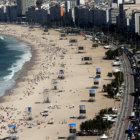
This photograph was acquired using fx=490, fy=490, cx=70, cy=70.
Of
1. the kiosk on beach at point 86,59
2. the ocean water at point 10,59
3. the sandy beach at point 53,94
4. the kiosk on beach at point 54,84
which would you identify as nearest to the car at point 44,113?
the sandy beach at point 53,94

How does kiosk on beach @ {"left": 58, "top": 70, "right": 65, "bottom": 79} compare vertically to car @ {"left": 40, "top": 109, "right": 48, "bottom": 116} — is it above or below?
above

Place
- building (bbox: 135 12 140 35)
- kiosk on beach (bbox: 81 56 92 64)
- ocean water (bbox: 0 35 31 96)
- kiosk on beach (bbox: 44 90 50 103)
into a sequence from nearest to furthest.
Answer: kiosk on beach (bbox: 44 90 50 103), ocean water (bbox: 0 35 31 96), kiosk on beach (bbox: 81 56 92 64), building (bbox: 135 12 140 35)

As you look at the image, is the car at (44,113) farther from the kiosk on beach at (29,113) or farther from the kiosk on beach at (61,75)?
the kiosk on beach at (61,75)

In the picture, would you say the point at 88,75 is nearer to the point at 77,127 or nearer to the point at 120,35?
the point at 77,127

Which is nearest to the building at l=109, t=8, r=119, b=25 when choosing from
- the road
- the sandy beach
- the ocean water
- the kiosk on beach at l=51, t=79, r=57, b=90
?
the ocean water

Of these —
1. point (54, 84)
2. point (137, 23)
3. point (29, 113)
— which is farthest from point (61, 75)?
point (137, 23)

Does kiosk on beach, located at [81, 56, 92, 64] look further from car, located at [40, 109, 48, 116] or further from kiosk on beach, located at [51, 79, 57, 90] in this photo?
car, located at [40, 109, 48, 116]
